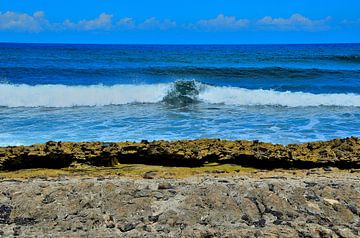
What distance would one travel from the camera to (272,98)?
43.7 ft

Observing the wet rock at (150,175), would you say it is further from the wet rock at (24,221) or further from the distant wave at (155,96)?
the distant wave at (155,96)

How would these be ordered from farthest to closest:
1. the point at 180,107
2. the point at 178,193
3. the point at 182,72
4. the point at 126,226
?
the point at 182,72
the point at 180,107
the point at 178,193
the point at 126,226

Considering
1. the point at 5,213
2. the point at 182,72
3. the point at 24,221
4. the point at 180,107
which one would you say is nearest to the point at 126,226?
the point at 24,221

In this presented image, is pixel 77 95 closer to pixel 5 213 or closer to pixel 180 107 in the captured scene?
pixel 180 107

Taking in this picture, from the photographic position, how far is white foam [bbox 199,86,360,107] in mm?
12648

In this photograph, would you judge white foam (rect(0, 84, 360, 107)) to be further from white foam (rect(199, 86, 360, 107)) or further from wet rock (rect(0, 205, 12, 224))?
wet rock (rect(0, 205, 12, 224))

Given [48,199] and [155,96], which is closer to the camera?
[48,199]

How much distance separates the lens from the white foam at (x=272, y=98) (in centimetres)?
1265

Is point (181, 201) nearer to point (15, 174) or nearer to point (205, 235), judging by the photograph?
point (205, 235)

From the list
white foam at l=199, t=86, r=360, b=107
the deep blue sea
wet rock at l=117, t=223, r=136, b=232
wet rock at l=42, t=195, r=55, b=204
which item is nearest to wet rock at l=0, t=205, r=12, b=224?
wet rock at l=42, t=195, r=55, b=204

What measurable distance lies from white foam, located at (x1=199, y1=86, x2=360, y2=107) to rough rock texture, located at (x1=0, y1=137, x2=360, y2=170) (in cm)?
761

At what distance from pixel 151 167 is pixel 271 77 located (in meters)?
15.8

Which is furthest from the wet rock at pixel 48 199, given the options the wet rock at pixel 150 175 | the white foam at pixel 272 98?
the white foam at pixel 272 98

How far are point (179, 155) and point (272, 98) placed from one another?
9.04 meters
